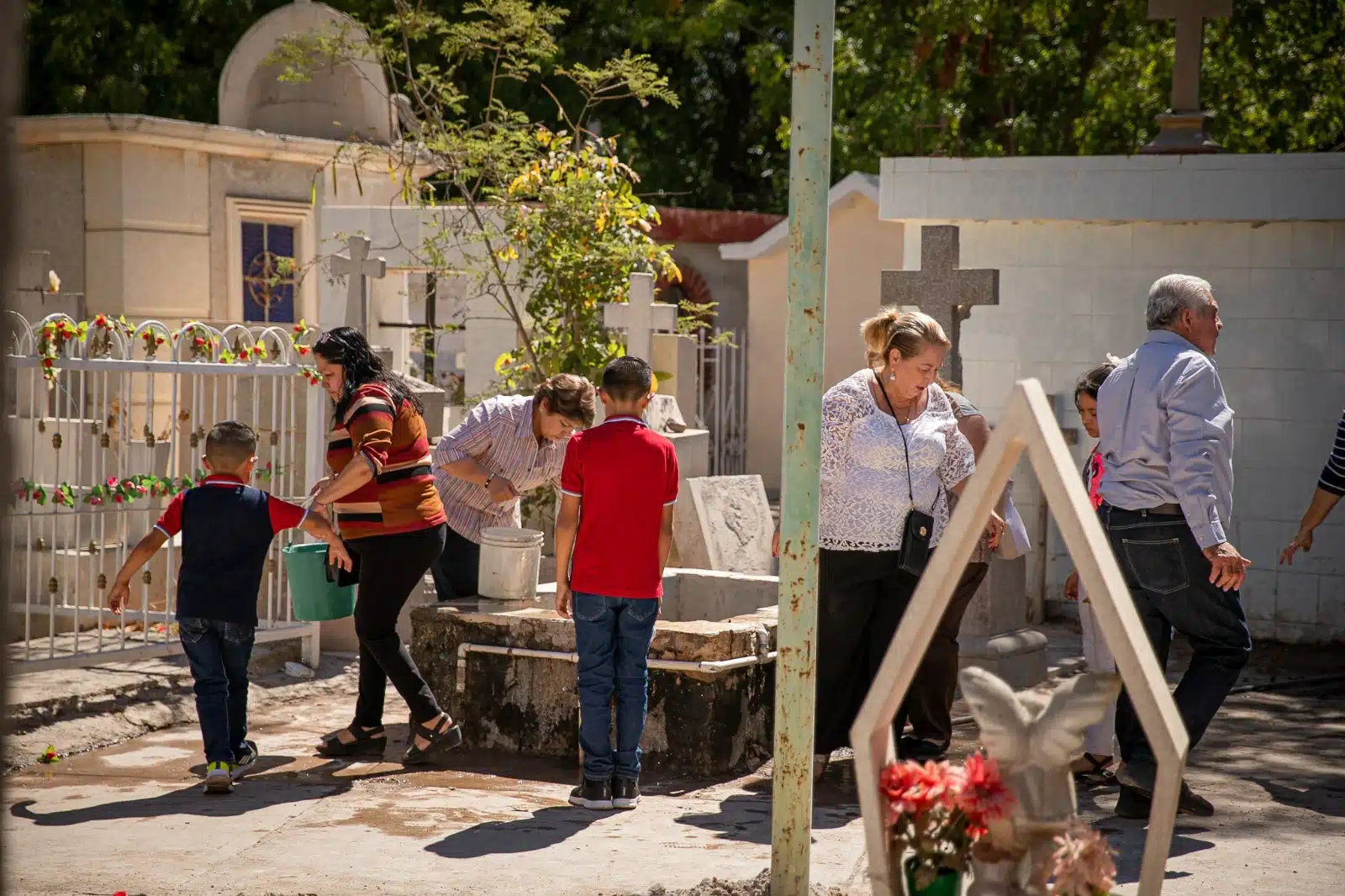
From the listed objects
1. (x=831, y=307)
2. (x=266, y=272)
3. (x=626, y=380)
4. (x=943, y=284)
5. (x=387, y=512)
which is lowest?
(x=387, y=512)

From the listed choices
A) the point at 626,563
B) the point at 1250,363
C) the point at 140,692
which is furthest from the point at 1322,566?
the point at 140,692

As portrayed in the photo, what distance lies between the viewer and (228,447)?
5762 millimetres

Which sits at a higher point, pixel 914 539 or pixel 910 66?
pixel 910 66

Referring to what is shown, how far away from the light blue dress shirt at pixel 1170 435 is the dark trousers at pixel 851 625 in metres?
0.83

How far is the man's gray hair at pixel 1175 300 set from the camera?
17.1 feet

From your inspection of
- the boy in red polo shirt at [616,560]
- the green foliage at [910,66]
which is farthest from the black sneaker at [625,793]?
the green foliage at [910,66]

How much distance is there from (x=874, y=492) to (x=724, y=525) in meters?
3.24

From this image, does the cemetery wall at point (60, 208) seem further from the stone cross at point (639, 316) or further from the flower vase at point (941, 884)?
the flower vase at point (941, 884)

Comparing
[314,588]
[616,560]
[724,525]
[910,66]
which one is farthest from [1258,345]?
[910,66]

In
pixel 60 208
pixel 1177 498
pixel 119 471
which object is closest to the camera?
pixel 1177 498

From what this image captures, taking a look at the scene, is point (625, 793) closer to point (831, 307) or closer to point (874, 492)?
point (874, 492)

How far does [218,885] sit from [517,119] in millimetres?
5855

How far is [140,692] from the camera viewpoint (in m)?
6.97

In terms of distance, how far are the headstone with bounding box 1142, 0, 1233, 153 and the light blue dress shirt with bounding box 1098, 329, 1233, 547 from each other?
480 centimetres
